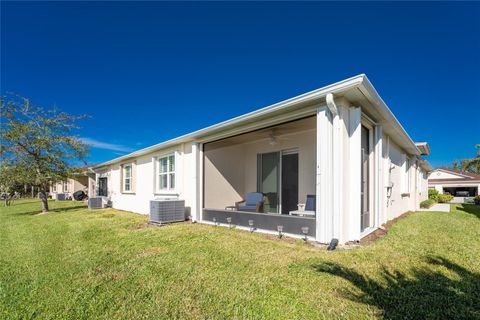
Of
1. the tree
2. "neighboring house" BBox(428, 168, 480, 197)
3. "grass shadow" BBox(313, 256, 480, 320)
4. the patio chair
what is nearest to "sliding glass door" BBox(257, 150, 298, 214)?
the patio chair

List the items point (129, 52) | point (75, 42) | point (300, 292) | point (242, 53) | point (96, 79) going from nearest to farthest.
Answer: point (300, 292) → point (75, 42) → point (129, 52) → point (242, 53) → point (96, 79)

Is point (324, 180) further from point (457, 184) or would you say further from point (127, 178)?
point (457, 184)

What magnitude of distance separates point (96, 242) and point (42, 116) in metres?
10.5

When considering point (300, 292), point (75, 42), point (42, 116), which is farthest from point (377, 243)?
point (42, 116)

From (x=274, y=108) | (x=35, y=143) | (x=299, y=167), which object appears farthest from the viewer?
(x=35, y=143)

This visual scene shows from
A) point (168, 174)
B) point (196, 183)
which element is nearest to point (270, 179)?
point (196, 183)

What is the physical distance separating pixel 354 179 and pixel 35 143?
14.6 meters

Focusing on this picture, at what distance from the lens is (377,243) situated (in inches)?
191

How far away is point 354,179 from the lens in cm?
491

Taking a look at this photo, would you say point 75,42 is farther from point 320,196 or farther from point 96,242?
point 320,196

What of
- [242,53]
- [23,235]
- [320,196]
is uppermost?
[242,53]

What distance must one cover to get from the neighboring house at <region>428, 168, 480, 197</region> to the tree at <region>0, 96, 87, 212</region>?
125 ft

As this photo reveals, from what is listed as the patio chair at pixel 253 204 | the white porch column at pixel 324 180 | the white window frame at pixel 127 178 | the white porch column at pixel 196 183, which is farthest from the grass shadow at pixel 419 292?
the white window frame at pixel 127 178

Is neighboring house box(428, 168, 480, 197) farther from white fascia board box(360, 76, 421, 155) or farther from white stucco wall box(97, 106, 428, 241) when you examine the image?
white fascia board box(360, 76, 421, 155)
